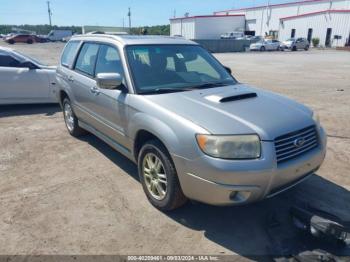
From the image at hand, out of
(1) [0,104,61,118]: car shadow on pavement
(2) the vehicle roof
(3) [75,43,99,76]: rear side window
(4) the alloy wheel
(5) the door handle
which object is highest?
(2) the vehicle roof

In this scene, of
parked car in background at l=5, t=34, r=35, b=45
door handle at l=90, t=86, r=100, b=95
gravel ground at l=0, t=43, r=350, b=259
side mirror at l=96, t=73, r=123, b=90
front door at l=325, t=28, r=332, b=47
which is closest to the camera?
gravel ground at l=0, t=43, r=350, b=259

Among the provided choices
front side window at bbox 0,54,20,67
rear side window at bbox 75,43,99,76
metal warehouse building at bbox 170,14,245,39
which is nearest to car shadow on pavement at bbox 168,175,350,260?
rear side window at bbox 75,43,99,76

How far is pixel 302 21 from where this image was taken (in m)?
54.3

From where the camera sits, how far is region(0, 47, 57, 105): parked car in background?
750 centimetres

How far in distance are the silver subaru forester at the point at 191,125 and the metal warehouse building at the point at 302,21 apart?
52555mm

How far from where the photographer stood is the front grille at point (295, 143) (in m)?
2.90

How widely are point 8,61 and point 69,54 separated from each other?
288 cm

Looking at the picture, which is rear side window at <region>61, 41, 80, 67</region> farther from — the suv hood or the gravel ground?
the suv hood

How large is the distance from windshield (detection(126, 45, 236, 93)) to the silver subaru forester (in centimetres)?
1

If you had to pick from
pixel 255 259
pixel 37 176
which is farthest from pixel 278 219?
pixel 37 176

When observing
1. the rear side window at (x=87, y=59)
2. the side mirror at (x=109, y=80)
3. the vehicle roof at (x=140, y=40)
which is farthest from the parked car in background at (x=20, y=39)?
the side mirror at (x=109, y=80)

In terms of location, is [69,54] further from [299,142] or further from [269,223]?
[269,223]

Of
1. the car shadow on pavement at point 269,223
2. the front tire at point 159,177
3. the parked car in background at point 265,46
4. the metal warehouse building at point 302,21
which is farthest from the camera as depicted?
the metal warehouse building at point 302,21

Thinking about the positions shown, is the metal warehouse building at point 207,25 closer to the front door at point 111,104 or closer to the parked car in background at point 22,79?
the parked car in background at point 22,79
